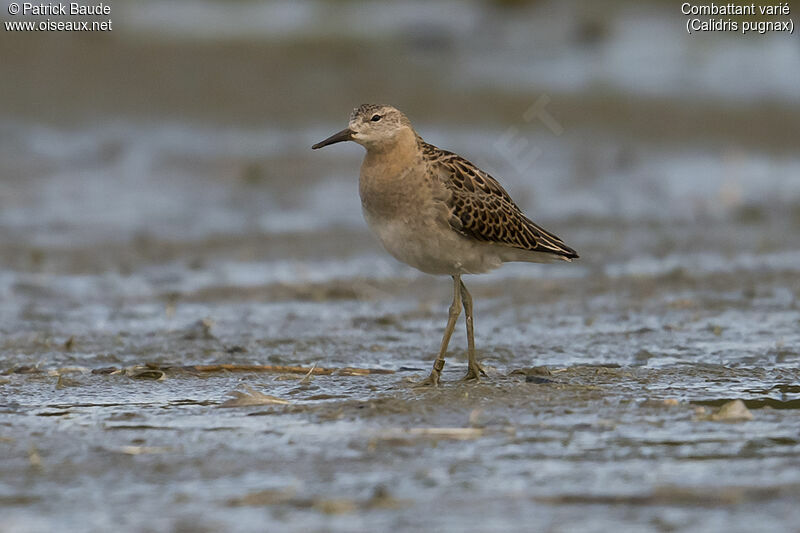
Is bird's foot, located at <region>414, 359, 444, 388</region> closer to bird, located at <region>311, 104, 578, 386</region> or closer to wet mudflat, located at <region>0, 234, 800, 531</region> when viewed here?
bird, located at <region>311, 104, 578, 386</region>

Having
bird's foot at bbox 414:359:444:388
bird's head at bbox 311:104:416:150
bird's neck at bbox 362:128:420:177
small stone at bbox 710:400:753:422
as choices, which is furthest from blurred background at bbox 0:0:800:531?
bird's head at bbox 311:104:416:150

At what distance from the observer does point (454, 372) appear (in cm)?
762

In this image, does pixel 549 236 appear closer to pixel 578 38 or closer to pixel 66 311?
pixel 66 311

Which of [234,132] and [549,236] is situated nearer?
[549,236]

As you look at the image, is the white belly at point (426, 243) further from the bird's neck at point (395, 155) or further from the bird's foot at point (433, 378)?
the bird's foot at point (433, 378)

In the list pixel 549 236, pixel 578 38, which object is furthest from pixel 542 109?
pixel 549 236

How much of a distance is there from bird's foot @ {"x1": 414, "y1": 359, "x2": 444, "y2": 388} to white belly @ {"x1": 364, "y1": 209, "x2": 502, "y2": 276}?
547 millimetres

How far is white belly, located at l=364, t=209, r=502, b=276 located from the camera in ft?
23.5

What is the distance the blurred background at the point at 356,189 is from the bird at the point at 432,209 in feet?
2.43

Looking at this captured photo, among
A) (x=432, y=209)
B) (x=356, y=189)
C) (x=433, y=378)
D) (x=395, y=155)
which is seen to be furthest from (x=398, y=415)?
(x=356, y=189)

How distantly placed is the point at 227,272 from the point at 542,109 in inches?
262

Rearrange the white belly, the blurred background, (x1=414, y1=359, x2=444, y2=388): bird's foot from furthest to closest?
the blurred background → the white belly → (x1=414, y1=359, x2=444, y2=388): bird's foot

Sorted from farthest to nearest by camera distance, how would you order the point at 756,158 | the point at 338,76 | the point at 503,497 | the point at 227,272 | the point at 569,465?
1. the point at 338,76
2. the point at 756,158
3. the point at 227,272
4. the point at 569,465
5. the point at 503,497

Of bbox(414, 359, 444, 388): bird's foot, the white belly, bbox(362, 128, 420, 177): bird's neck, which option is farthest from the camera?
bbox(362, 128, 420, 177): bird's neck
